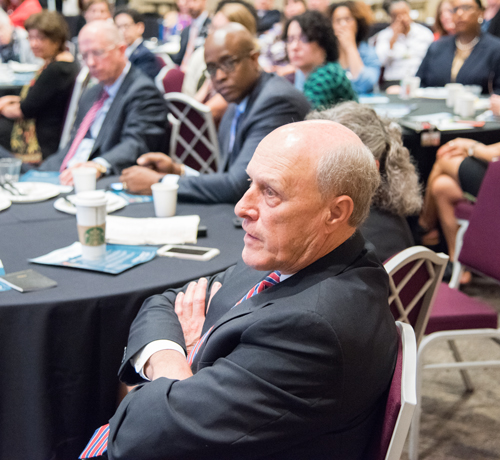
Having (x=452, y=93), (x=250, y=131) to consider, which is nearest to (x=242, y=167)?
(x=250, y=131)

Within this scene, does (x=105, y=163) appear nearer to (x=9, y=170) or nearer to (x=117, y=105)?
(x=117, y=105)

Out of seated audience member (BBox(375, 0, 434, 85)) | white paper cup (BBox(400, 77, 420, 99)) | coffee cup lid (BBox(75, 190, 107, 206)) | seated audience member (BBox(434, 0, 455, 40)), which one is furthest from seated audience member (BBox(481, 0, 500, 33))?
coffee cup lid (BBox(75, 190, 107, 206))

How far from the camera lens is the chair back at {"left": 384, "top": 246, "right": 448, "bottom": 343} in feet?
4.83

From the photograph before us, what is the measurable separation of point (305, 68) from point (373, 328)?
2940 mm

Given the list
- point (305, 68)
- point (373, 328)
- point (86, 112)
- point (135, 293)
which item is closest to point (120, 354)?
point (135, 293)

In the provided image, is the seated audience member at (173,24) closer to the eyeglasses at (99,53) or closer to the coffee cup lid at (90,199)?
the eyeglasses at (99,53)

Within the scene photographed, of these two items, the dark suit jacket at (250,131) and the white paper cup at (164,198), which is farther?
the dark suit jacket at (250,131)

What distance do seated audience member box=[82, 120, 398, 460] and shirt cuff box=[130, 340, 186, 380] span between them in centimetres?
8

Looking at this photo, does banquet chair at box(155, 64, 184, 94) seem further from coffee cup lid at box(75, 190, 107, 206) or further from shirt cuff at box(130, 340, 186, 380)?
shirt cuff at box(130, 340, 186, 380)

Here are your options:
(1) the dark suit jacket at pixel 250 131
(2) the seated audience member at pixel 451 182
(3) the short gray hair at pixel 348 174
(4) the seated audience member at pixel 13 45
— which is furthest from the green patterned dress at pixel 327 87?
(4) the seated audience member at pixel 13 45

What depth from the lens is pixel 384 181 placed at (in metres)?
1.65

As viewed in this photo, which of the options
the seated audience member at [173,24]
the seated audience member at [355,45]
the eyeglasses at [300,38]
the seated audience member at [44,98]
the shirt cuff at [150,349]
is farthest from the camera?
the seated audience member at [173,24]

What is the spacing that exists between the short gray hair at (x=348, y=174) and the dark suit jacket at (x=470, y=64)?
13.7 ft

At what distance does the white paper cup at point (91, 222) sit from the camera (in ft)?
5.12
